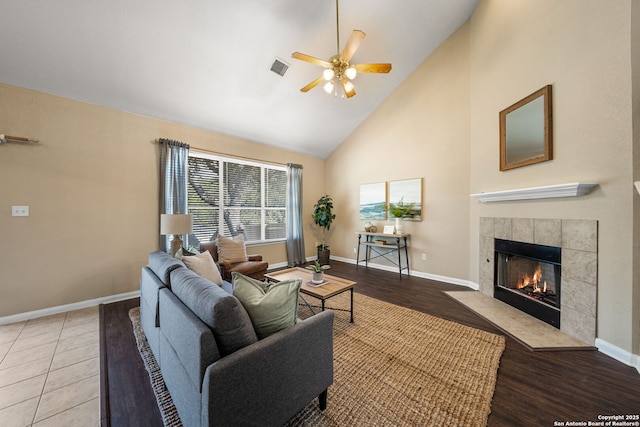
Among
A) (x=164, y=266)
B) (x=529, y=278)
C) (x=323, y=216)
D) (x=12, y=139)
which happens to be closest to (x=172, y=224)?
(x=164, y=266)

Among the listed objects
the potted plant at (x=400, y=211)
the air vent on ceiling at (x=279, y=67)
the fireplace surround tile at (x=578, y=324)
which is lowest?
the fireplace surround tile at (x=578, y=324)

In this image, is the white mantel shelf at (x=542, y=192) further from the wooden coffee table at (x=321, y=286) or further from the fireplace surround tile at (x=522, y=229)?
the wooden coffee table at (x=321, y=286)

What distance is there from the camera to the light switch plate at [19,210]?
8.38 ft

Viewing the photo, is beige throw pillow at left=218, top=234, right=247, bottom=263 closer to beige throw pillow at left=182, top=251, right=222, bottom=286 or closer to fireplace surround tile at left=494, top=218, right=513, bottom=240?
beige throw pillow at left=182, top=251, right=222, bottom=286

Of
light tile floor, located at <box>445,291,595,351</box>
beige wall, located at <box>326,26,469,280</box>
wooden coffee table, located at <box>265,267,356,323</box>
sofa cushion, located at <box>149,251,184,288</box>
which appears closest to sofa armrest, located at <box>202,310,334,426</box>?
wooden coffee table, located at <box>265,267,356,323</box>

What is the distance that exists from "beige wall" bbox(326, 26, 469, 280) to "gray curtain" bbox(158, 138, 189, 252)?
144 inches

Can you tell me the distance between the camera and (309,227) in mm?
5715

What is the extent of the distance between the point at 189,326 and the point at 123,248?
3059 millimetres

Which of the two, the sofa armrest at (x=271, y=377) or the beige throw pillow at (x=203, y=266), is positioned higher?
the beige throw pillow at (x=203, y=266)

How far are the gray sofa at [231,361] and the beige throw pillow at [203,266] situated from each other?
75 cm

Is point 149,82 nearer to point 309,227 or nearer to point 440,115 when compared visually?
point 309,227

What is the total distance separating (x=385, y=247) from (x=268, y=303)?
3.67m

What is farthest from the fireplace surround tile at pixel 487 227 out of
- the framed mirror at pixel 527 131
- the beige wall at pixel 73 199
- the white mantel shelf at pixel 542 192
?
the beige wall at pixel 73 199

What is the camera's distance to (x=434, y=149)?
4000 mm
